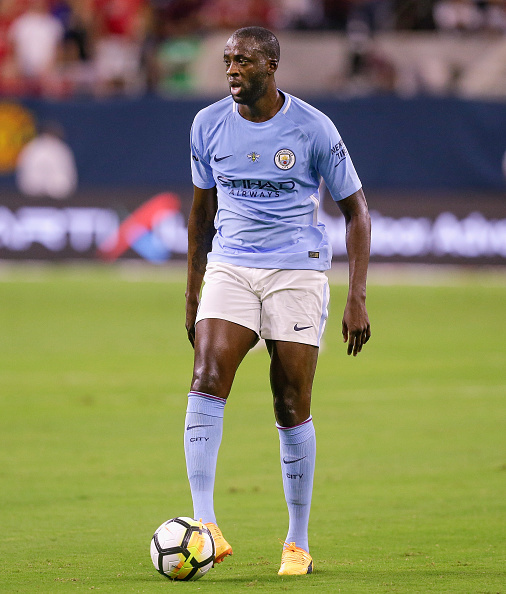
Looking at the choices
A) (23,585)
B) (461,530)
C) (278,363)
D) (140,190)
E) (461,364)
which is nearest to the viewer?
(23,585)

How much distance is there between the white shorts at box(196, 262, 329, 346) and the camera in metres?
5.12

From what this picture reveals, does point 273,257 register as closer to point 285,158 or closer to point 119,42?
point 285,158

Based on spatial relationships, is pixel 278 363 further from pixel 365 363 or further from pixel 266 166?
pixel 365 363

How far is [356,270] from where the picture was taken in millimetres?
5188

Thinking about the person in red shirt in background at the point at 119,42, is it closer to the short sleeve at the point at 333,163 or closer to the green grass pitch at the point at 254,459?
the green grass pitch at the point at 254,459

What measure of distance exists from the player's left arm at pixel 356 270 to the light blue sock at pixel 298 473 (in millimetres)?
458

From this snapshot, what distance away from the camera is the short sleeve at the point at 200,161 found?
17.6 feet

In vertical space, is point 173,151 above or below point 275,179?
above

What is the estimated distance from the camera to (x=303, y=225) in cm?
527

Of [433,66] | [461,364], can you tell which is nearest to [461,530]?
[461,364]

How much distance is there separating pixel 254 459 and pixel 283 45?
55.5ft

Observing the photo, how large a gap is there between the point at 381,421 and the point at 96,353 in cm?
469

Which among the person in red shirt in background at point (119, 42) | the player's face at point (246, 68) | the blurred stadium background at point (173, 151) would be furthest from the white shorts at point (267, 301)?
the person in red shirt in background at point (119, 42)

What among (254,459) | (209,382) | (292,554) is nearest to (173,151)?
(254,459)
